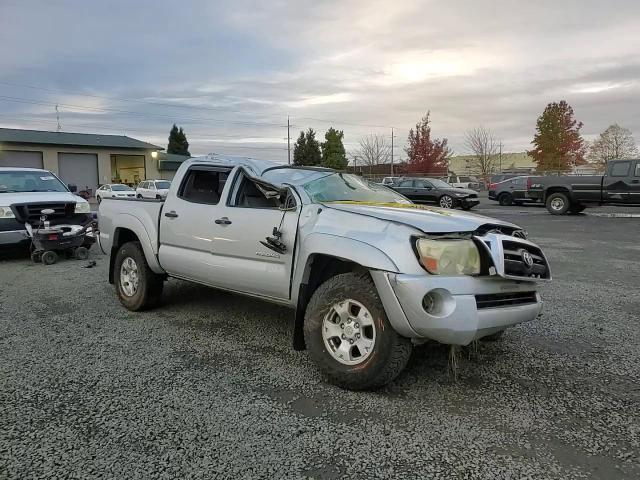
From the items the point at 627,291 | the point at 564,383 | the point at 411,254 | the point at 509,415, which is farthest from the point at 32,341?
the point at 627,291

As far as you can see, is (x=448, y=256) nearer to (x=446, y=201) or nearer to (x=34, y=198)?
(x=34, y=198)

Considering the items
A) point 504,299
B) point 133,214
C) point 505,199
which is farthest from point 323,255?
point 505,199

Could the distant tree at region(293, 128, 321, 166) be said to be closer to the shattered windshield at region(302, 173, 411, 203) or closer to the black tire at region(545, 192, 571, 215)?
the black tire at region(545, 192, 571, 215)

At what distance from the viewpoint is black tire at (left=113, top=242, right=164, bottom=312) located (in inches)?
220

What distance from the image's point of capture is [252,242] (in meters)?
4.39

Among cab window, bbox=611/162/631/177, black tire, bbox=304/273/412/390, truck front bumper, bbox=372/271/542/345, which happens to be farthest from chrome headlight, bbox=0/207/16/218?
cab window, bbox=611/162/631/177

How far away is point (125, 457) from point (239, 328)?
238 centimetres

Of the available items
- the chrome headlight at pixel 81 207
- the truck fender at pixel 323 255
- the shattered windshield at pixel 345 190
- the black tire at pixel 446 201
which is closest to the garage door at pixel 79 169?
the black tire at pixel 446 201

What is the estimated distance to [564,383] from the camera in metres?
3.78

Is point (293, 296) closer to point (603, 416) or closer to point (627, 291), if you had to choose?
point (603, 416)

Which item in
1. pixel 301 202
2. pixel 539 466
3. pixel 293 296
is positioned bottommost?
pixel 539 466

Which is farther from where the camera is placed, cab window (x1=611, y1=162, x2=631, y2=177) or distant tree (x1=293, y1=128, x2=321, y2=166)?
distant tree (x1=293, y1=128, x2=321, y2=166)

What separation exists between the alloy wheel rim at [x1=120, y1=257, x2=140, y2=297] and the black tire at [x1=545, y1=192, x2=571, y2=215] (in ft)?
60.0

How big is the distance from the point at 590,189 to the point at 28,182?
18.3 meters
